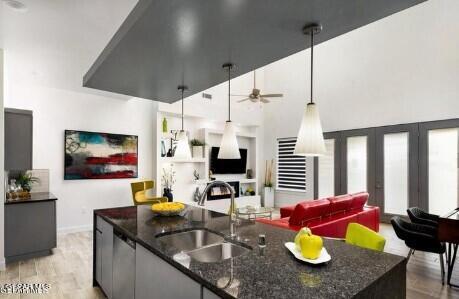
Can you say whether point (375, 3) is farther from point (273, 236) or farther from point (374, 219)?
point (374, 219)

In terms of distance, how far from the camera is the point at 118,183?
575 centimetres

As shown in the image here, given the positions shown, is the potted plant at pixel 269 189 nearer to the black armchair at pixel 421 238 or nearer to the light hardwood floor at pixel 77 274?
the light hardwood floor at pixel 77 274

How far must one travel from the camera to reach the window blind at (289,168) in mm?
7602

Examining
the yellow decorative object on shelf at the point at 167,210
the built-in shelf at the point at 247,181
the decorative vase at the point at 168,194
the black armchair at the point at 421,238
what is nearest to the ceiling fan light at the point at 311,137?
the yellow decorative object on shelf at the point at 167,210

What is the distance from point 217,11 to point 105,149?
4.72m

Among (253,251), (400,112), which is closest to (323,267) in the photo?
(253,251)

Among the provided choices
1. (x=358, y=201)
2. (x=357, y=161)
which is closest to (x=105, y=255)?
(x=358, y=201)

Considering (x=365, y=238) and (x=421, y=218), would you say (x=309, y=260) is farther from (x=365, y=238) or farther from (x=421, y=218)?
(x=421, y=218)

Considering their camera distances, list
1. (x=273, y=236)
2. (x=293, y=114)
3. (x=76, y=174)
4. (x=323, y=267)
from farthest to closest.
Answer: (x=293, y=114) → (x=76, y=174) → (x=273, y=236) → (x=323, y=267)

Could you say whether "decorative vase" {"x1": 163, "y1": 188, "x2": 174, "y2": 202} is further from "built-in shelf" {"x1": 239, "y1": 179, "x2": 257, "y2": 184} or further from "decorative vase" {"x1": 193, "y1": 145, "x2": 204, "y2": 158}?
"built-in shelf" {"x1": 239, "y1": 179, "x2": 257, "y2": 184}

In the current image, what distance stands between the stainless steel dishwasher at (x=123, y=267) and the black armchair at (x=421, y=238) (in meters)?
2.90

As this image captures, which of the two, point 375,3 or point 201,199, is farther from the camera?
point 201,199

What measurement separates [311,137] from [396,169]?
524cm

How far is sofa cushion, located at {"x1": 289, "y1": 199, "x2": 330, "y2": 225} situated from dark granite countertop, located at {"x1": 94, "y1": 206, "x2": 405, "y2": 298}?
4.62 ft
